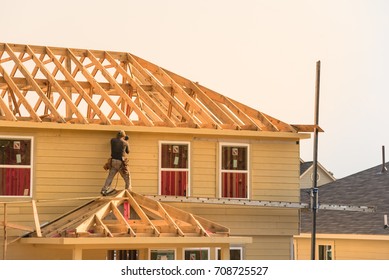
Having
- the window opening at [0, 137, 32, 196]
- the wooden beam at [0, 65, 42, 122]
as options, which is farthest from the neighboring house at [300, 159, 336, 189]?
the window opening at [0, 137, 32, 196]

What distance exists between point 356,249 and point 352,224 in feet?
6.35

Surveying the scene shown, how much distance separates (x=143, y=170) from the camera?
3734 centimetres

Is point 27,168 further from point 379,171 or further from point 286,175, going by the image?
point 379,171

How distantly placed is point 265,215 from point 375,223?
32.3 ft

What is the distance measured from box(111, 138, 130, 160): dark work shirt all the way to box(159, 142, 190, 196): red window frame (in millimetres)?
2244

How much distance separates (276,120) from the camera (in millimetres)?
39562

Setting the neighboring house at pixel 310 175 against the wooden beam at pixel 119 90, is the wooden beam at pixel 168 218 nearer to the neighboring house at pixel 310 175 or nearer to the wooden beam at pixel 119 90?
the wooden beam at pixel 119 90

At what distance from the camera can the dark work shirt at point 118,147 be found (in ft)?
117

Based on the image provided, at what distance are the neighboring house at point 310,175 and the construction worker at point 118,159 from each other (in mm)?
31958

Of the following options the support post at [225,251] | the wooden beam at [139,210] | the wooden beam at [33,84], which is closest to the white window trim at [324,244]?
the support post at [225,251]

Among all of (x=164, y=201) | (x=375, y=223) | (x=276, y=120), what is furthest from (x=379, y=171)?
(x=164, y=201)

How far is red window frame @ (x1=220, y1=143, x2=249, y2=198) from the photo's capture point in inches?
1513

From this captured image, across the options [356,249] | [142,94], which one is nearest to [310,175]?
[356,249]
